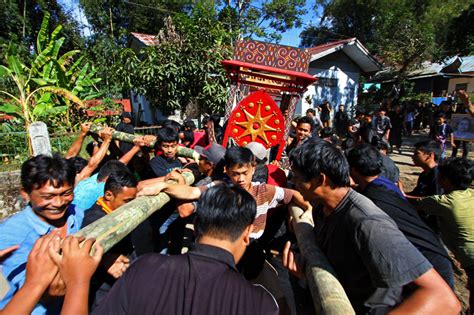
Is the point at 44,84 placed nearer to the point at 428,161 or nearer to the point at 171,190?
the point at 171,190

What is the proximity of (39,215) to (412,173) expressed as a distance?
8.17 m

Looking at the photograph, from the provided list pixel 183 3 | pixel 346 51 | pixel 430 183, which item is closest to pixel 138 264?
pixel 430 183

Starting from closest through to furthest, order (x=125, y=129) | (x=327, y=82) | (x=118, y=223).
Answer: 1. (x=118, y=223)
2. (x=125, y=129)
3. (x=327, y=82)

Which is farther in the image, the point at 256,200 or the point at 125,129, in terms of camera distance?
the point at 125,129

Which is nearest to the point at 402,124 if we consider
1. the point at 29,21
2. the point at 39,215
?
the point at 39,215

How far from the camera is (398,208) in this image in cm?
183

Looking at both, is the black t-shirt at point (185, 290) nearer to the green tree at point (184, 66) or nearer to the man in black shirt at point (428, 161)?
the man in black shirt at point (428, 161)

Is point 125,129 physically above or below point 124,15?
→ below

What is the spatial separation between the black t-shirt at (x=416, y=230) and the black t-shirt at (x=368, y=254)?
0.49m

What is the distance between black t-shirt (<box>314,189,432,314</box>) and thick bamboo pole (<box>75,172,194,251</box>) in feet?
3.61

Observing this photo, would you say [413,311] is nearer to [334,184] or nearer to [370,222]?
[370,222]

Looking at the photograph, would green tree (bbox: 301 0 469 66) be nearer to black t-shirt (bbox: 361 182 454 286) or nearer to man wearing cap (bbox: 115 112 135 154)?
man wearing cap (bbox: 115 112 135 154)

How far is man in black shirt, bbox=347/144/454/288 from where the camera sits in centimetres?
169

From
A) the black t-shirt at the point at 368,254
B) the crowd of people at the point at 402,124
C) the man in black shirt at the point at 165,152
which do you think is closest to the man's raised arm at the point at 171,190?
the black t-shirt at the point at 368,254
